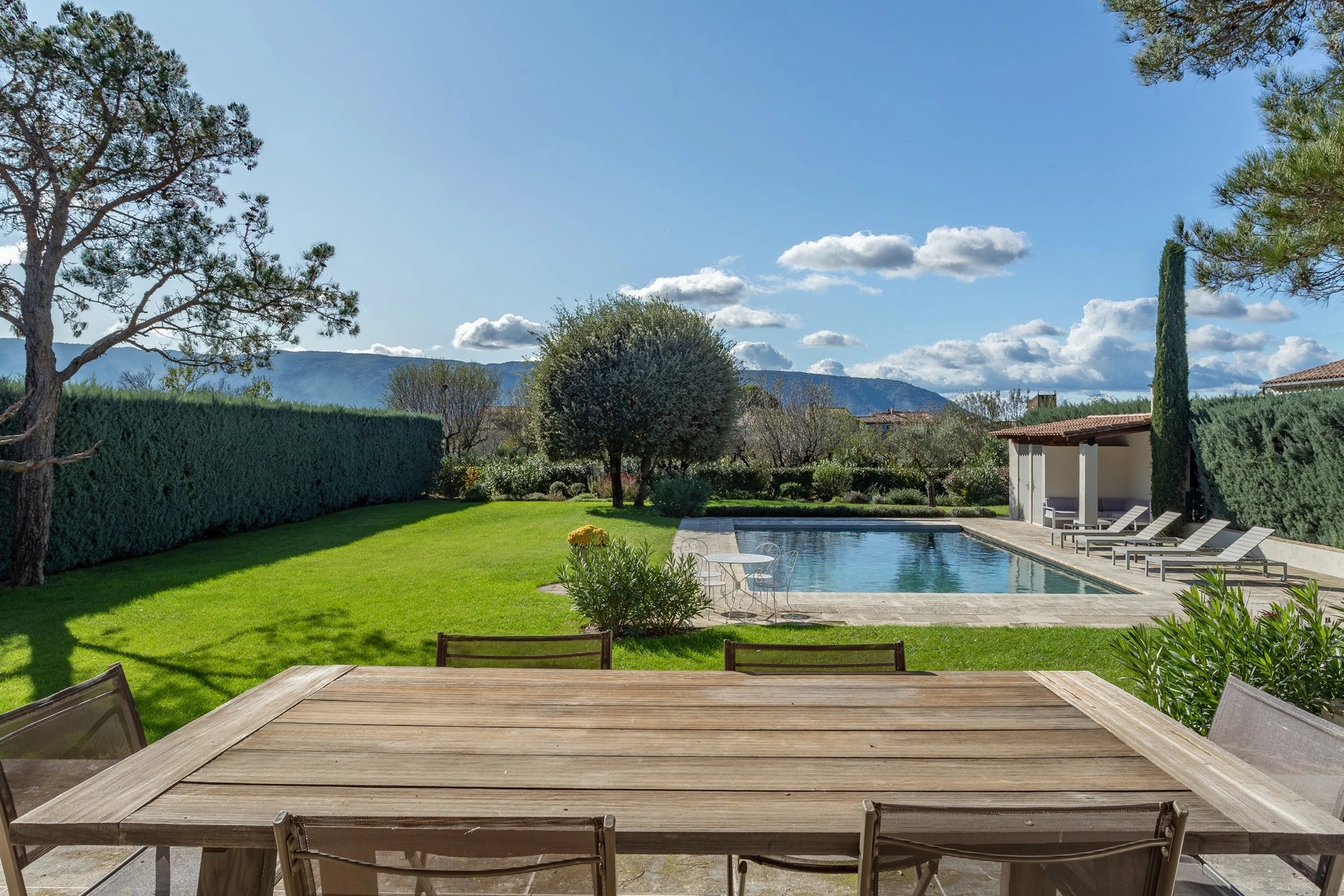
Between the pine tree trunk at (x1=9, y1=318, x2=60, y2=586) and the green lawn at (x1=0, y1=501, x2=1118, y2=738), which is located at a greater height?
the pine tree trunk at (x1=9, y1=318, x2=60, y2=586)

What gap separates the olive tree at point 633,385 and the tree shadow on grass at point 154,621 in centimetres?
683

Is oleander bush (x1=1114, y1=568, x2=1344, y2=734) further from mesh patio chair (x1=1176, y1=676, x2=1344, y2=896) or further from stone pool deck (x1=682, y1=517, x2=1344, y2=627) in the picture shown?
stone pool deck (x1=682, y1=517, x2=1344, y2=627)

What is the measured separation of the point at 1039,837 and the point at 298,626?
282 inches

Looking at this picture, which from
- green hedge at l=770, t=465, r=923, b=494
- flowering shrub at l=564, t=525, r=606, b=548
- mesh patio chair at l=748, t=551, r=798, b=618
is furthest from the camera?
green hedge at l=770, t=465, r=923, b=494

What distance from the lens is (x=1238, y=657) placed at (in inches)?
145

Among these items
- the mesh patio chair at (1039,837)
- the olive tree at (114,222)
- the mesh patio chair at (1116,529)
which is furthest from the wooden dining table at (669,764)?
the mesh patio chair at (1116,529)

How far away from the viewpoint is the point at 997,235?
86.5 feet

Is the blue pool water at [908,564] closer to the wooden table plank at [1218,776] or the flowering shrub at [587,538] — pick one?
the flowering shrub at [587,538]

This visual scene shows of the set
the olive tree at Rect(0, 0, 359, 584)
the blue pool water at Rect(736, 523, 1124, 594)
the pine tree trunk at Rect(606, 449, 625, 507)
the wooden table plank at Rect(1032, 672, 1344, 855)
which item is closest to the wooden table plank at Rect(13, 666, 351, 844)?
the wooden table plank at Rect(1032, 672, 1344, 855)

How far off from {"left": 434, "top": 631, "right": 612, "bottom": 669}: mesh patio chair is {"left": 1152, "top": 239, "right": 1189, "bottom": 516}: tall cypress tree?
14.9 meters

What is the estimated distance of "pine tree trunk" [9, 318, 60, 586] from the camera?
29.0 ft

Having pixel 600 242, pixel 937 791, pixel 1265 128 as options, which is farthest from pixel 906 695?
pixel 600 242

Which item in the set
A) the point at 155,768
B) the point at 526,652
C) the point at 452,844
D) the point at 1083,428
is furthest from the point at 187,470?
the point at 1083,428

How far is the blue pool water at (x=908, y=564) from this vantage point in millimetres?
11117
